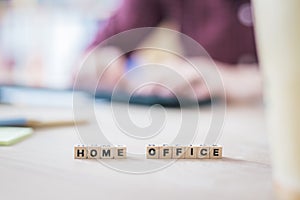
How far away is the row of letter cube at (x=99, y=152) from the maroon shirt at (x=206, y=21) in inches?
18.9

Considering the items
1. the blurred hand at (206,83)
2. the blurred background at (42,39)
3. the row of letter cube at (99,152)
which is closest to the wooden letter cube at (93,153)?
the row of letter cube at (99,152)

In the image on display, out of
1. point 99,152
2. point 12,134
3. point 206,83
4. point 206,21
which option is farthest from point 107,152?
point 206,21

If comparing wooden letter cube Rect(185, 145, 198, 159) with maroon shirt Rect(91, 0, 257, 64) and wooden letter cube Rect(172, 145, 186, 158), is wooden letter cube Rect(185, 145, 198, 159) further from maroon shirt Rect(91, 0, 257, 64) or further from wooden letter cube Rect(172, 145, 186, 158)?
maroon shirt Rect(91, 0, 257, 64)

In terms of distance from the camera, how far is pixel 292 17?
0.77 ft

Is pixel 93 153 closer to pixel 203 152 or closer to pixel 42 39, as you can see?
pixel 203 152

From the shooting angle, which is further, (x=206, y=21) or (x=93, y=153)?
(x=206, y=21)

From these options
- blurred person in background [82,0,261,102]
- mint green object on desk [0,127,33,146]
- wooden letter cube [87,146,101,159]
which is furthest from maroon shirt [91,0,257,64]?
wooden letter cube [87,146,101,159]

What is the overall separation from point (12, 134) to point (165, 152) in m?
0.18

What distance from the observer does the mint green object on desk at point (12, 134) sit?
0.44m

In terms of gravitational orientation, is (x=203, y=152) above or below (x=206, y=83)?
below

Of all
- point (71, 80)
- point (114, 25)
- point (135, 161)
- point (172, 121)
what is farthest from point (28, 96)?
point (135, 161)

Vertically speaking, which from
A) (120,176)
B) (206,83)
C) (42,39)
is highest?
(42,39)

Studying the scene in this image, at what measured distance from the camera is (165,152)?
402mm

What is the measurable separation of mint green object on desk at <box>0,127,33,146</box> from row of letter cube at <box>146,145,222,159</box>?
0.15 metres
